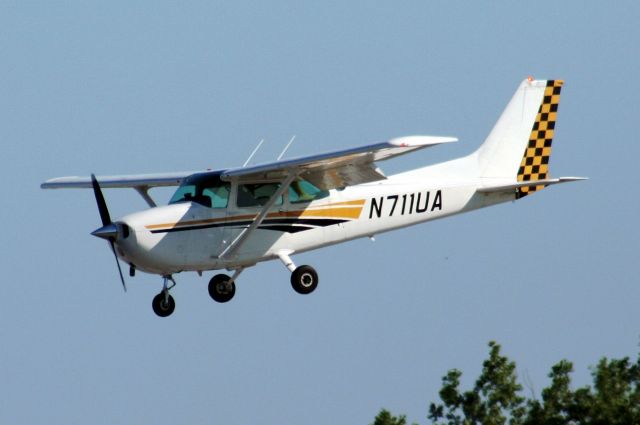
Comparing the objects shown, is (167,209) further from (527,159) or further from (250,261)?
(527,159)

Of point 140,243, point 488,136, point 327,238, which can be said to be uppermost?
point 488,136

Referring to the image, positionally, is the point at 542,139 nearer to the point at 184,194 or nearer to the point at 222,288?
the point at 222,288

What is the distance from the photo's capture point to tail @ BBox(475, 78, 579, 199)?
2778 cm

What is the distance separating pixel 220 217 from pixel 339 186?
7.49ft

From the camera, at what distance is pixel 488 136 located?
1110 inches

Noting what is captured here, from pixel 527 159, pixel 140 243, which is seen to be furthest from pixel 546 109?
pixel 140 243

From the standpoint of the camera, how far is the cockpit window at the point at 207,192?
2475 cm

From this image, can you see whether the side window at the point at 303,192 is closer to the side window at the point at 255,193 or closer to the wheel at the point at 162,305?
the side window at the point at 255,193

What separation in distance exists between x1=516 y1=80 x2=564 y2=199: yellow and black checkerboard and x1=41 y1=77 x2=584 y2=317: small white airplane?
19 mm

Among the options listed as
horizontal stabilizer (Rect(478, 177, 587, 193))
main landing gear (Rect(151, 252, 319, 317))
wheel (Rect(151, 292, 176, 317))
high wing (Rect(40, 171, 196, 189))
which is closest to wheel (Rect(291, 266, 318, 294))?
main landing gear (Rect(151, 252, 319, 317))

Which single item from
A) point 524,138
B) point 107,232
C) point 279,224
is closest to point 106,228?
point 107,232

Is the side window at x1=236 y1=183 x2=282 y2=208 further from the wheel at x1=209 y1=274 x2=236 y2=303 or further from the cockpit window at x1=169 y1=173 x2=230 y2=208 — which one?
the wheel at x1=209 y1=274 x2=236 y2=303

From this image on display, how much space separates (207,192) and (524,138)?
6.77 meters

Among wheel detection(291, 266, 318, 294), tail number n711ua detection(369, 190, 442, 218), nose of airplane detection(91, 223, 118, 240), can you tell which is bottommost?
nose of airplane detection(91, 223, 118, 240)
